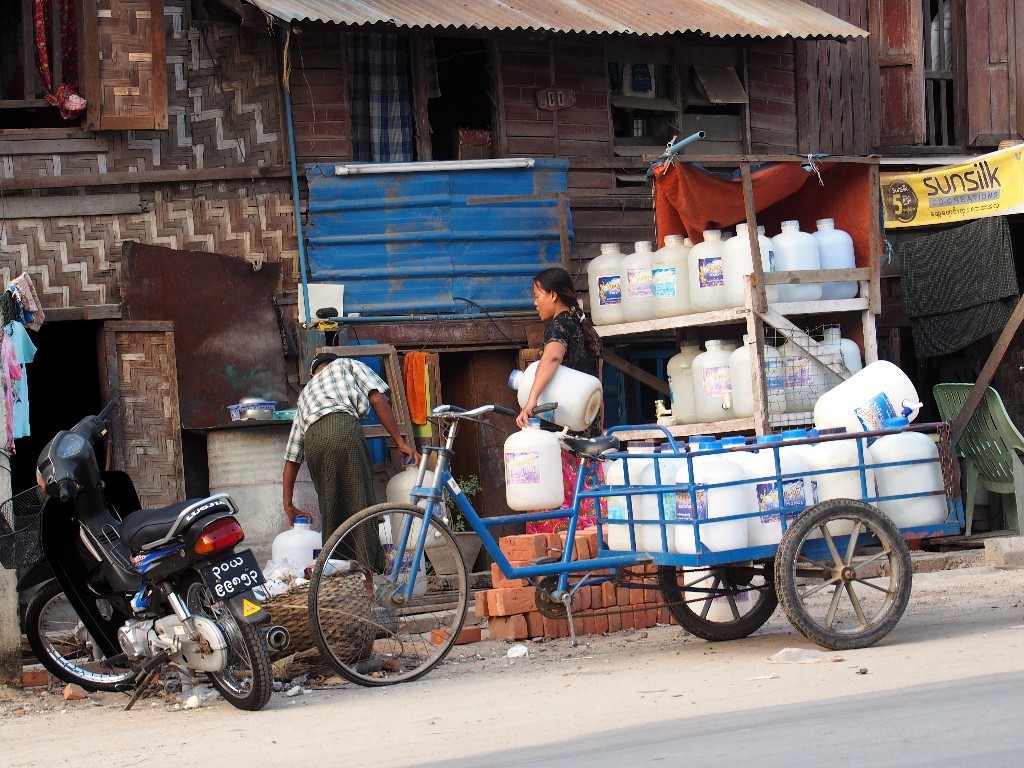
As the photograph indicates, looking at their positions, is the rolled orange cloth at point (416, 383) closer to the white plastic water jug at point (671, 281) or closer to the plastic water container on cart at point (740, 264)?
the white plastic water jug at point (671, 281)

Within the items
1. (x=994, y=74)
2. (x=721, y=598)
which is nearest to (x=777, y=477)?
(x=721, y=598)

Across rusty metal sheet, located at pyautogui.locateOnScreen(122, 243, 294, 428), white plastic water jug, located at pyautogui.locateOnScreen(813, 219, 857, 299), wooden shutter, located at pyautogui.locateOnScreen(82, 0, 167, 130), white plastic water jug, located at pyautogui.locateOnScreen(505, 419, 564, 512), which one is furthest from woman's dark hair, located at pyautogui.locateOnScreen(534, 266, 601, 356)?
wooden shutter, located at pyautogui.locateOnScreen(82, 0, 167, 130)

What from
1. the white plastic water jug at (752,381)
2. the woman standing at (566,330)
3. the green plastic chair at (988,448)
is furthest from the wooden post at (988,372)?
the woman standing at (566,330)

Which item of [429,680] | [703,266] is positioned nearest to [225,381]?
[703,266]

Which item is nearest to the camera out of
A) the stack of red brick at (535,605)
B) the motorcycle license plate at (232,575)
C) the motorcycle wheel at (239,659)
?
the motorcycle wheel at (239,659)

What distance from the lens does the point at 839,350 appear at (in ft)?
32.9

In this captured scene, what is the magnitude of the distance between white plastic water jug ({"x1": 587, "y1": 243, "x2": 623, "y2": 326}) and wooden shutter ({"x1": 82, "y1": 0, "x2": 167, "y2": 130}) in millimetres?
3427

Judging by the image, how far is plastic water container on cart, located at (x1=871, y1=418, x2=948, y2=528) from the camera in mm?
7113

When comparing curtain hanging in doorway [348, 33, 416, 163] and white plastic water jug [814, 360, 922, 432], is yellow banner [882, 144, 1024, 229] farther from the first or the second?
white plastic water jug [814, 360, 922, 432]

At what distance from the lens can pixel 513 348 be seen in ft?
38.4

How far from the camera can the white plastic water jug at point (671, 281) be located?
33.6 feet

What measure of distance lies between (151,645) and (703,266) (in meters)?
5.10

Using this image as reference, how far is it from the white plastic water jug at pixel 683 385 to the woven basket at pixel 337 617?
164 inches

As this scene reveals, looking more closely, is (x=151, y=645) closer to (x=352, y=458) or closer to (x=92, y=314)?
(x=352, y=458)
